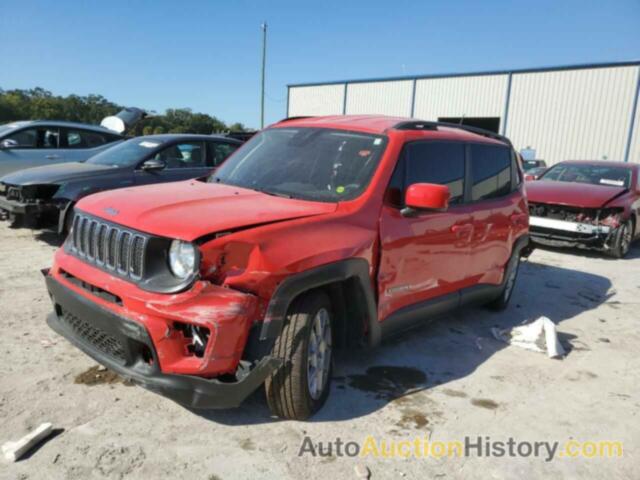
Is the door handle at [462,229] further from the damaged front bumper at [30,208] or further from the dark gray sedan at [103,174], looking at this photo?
the damaged front bumper at [30,208]

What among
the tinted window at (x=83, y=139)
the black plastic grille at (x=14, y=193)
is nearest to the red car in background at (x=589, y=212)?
the black plastic grille at (x=14, y=193)

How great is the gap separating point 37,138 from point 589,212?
973 centimetres

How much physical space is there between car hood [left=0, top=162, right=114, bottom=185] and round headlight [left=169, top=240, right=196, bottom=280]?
→ 474 cm

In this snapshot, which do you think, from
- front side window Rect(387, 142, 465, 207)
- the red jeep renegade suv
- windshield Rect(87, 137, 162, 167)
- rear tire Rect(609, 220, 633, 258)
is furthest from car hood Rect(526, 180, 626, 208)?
windshield Rect(87, 137, 162, 167)

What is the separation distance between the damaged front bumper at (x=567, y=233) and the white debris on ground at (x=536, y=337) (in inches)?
170

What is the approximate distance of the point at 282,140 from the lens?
4047 mm

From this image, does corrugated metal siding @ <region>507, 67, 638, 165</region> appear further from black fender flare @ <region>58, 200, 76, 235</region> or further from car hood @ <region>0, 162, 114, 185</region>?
black fender flare @ <region>58, 200, 76, 235</region>

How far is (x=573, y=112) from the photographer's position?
26109mm

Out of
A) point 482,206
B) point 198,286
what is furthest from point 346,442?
point 482,206

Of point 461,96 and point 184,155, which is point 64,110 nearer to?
point 461,96

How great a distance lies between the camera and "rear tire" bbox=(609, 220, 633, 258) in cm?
841

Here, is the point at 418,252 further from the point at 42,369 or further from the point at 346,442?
the point at 42,369

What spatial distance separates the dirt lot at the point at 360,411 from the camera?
8.45ft

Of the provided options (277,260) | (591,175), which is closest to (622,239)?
(591,175)
